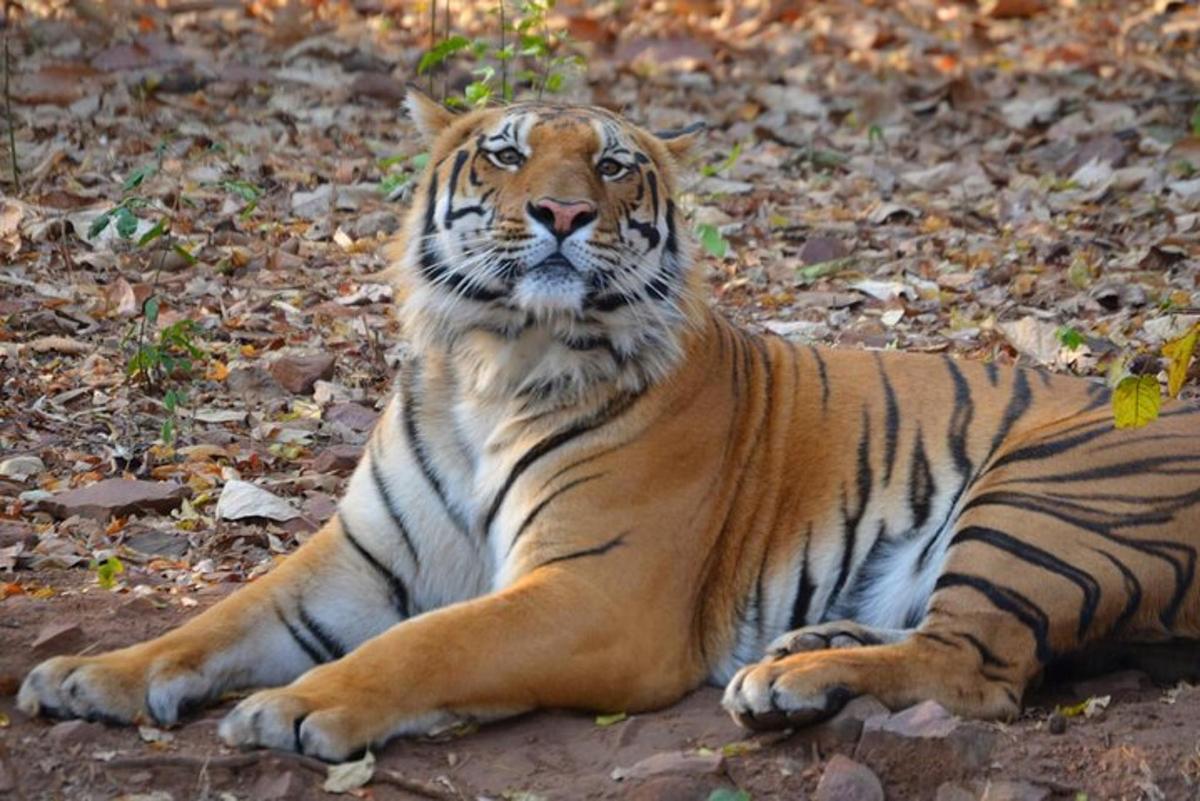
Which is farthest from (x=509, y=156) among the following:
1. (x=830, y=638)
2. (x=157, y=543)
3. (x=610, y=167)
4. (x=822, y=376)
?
(x=157, y=543)

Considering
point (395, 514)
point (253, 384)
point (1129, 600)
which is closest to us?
point (1129, 600)

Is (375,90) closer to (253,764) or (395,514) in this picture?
(395,514)

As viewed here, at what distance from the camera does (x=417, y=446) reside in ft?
14.6

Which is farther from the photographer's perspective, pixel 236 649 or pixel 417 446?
pixel 417 446

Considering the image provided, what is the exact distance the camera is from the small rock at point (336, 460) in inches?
218

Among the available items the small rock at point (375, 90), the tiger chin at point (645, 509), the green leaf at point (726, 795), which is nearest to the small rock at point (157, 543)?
the tiger chin at point (645, 509)

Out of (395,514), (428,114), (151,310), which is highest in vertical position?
(428,114)

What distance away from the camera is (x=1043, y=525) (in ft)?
13.6

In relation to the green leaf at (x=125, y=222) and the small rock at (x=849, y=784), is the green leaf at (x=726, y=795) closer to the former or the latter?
the small rock at (x=849, y=784)

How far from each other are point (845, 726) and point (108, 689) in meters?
1.48

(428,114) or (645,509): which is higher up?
(428,114)

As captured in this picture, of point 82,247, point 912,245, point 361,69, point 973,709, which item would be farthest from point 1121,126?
point 973,709

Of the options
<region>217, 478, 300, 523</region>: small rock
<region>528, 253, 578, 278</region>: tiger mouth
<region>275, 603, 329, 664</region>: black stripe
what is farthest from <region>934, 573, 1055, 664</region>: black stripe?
<region>217, 478, 300, 523</region>: small rock

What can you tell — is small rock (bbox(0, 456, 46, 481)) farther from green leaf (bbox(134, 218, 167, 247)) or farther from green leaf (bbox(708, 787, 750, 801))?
green leaf (bbox(708, 787, 750, 801))
